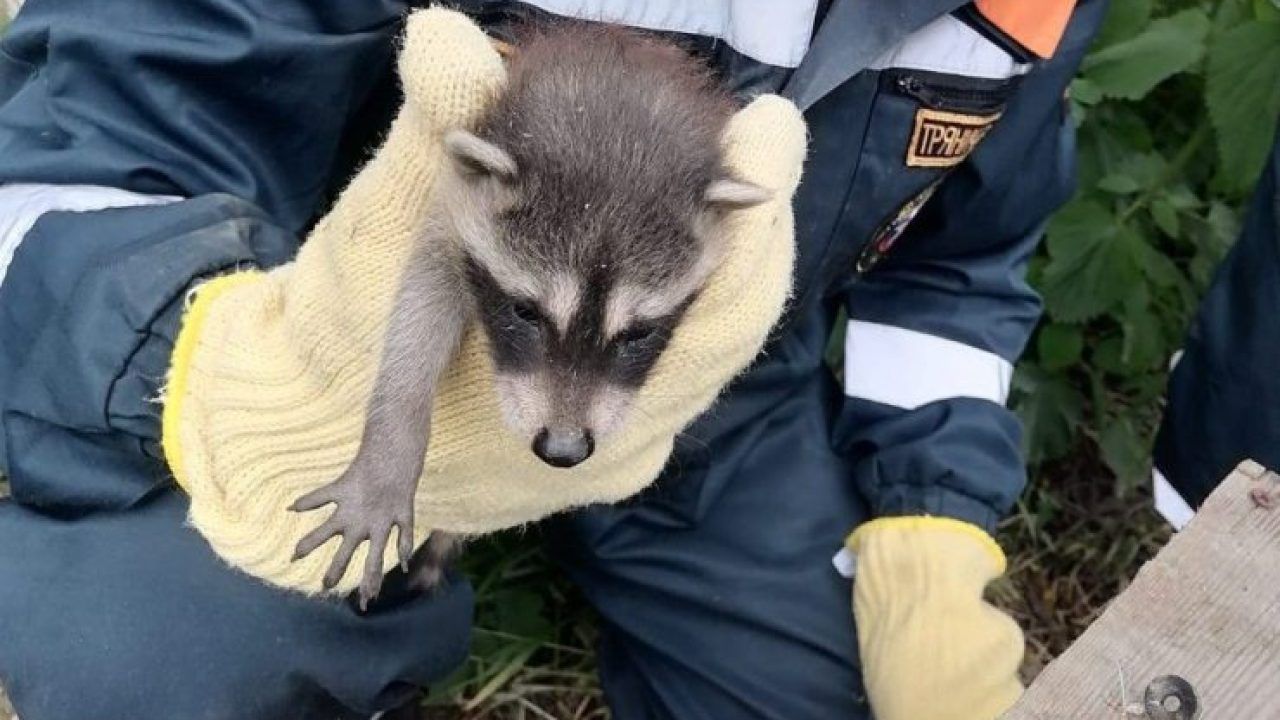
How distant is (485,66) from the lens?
1671 millimetres

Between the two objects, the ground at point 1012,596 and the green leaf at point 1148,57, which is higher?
the green leaf at point 1148,57

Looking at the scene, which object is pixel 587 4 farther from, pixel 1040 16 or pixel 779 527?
pixel 779 527

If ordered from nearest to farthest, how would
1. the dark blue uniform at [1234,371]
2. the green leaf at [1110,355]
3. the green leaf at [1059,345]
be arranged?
the dark blue uniform at [1234,371] < the green leaf at [1059,345] < the green leaf at [1110,355]

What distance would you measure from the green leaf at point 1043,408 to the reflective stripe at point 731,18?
1346mm

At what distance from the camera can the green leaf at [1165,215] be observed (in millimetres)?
2908

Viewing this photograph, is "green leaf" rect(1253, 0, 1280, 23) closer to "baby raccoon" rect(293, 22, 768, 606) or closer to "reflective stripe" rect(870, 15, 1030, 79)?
"reflective stripe" rect(870, 15, 1030, 79)

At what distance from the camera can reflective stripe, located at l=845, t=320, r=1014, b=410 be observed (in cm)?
249

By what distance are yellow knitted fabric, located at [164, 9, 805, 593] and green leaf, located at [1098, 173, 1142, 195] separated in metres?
1.28

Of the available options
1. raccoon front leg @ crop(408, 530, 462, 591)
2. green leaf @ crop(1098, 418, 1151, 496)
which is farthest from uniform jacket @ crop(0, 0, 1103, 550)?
green leaf @ crop(1098, 418, 1151, 496)

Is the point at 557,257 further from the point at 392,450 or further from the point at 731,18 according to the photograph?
the point at 731,18

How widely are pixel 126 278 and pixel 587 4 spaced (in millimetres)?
736

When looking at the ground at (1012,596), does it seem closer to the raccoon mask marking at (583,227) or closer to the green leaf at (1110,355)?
the green leaf at (1110,355)

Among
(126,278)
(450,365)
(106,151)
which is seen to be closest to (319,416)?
(450,365)

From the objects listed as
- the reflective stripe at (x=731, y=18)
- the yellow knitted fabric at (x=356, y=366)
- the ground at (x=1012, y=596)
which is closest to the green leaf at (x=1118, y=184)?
the ground at (x=1012, y=596)
